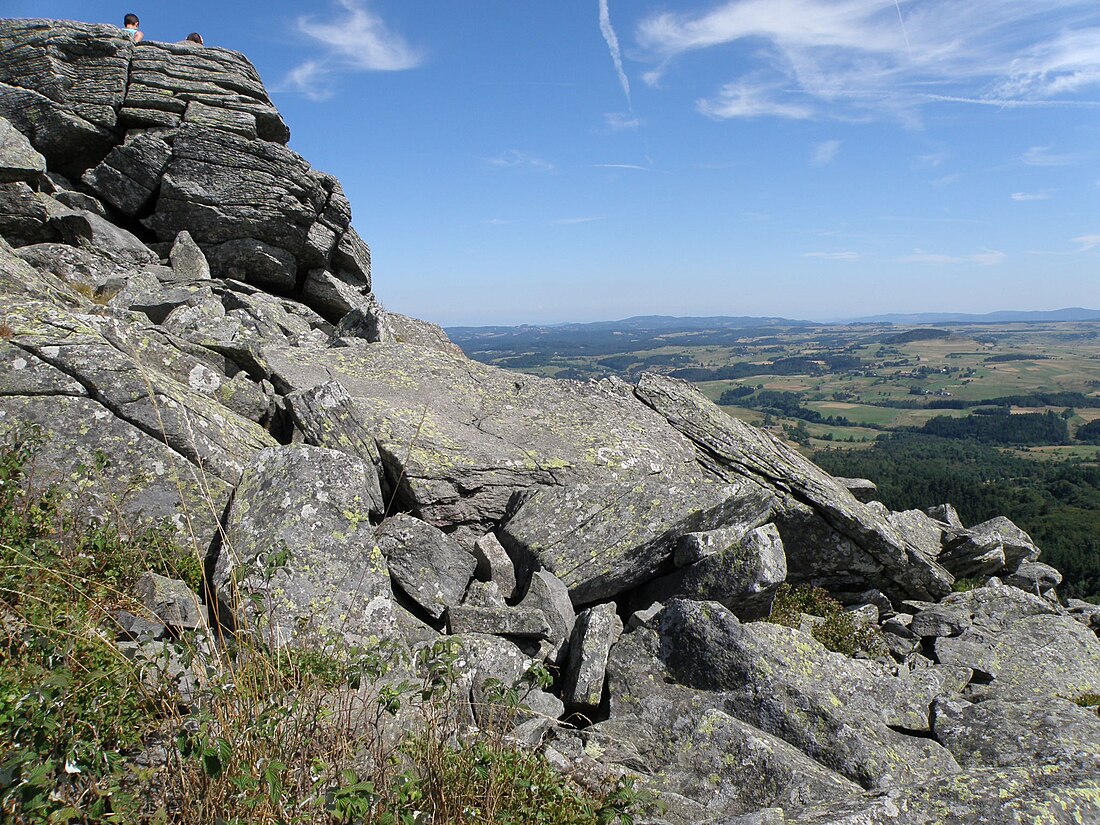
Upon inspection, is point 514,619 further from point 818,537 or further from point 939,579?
point 939,579

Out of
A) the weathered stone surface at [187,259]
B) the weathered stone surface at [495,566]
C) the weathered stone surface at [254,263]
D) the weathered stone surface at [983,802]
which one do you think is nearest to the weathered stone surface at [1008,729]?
the weathered stone surface at [983,802]

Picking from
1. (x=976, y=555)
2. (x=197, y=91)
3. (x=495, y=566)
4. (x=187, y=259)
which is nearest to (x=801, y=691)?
(x=495, y=566)

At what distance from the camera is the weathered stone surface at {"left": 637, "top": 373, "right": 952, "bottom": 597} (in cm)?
1379

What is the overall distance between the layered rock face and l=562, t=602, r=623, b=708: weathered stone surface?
1.4 inches

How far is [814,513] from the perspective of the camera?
13.8 metres

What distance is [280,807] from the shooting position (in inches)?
169

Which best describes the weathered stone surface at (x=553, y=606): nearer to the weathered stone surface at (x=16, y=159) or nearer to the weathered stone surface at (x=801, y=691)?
the weathered stone surface at (x=801, y=691)

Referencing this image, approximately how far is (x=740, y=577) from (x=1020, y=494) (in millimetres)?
166315

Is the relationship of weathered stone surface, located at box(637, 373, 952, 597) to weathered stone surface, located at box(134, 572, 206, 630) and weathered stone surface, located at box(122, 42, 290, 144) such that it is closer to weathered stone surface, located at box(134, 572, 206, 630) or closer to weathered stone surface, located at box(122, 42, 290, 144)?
weathered stone surface, located at box(134, 572, 206, 630)

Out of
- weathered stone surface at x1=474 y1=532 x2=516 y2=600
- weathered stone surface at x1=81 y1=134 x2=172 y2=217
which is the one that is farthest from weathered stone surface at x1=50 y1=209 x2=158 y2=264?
weathered stone surface at x1=474 y1=532 x2=516 y2=600

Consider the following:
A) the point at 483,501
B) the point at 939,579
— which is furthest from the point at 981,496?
the point at 483,501

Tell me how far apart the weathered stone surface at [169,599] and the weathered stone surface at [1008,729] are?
9.30m

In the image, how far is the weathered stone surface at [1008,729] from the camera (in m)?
7.64

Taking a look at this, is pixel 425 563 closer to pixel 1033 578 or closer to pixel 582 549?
pixel 582 549
